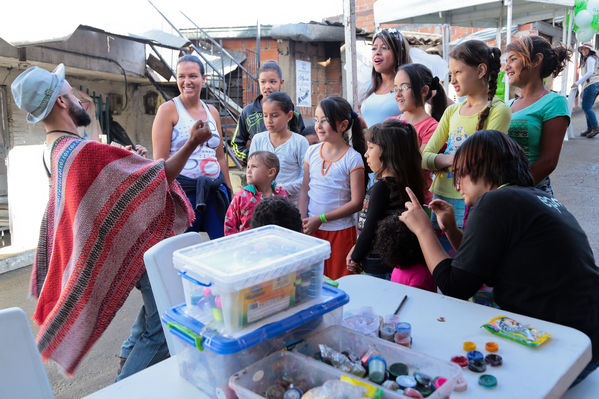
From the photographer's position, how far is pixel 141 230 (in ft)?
6.95

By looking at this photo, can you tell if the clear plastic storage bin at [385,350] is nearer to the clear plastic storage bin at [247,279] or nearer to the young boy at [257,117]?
the clear plastic storage bin at [247,279]

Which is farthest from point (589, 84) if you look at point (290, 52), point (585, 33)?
point (290, 52)

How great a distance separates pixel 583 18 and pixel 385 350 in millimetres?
7862

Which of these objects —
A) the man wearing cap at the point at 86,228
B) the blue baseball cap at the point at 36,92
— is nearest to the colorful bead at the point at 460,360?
the man wearing cap at the point at 86,228

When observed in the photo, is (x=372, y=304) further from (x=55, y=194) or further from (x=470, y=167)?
(x=55, y=194)

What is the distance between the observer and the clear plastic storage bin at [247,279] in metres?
1.01

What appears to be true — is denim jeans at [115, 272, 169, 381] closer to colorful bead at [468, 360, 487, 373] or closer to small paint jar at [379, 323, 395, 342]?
small paint jar at [379, 323, 395, 342]

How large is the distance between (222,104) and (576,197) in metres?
5.88

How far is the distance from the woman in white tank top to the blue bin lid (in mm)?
1943

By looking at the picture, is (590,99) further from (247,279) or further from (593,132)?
(247,279)

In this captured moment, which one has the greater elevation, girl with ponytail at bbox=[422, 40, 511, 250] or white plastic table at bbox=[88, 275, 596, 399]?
girl with ponytail at bbox=[422, 40, 511, 250]

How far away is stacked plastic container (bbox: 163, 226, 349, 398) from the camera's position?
101 cm

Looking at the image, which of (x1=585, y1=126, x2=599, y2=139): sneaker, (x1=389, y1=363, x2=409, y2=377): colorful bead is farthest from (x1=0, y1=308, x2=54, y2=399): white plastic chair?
(x1=585, y1=126, x2=599, y2=139): sneaker

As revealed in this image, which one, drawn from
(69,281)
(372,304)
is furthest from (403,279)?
(69,281)
